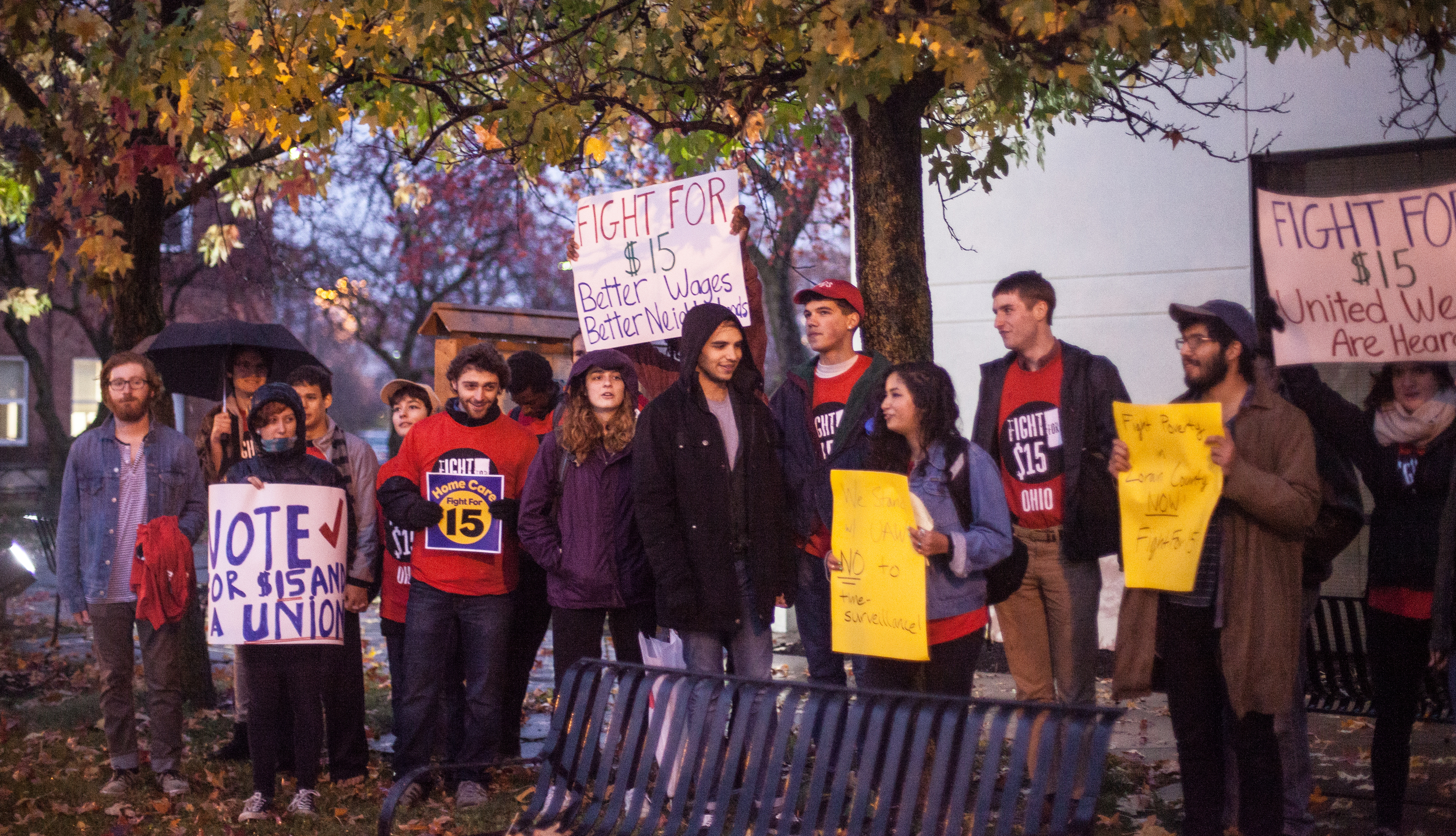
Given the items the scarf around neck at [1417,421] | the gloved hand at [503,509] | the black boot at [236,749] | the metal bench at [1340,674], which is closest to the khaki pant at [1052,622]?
the scarf around neck at [1417,421]

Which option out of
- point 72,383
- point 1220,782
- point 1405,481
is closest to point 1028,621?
point 1220,782

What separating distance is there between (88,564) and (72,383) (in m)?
28.6

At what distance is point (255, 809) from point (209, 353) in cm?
294

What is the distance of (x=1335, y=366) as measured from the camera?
9438 mm

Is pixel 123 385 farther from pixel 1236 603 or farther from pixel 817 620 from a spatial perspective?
pixel 1236 603

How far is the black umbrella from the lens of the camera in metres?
7.39

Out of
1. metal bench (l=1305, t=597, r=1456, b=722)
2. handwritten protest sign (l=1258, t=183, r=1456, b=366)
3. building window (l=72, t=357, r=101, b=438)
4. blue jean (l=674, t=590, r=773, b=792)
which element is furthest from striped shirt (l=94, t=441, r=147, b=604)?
building window (l=72, t=357, r=101, b=438)

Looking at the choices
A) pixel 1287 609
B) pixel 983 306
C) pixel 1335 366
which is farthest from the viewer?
pixel 983 306

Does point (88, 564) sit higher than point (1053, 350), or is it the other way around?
point (1053, 350)

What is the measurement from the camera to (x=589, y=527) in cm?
559

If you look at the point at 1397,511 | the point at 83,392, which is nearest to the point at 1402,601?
the point at 1397,511

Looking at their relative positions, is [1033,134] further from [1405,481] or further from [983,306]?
[1405,481]

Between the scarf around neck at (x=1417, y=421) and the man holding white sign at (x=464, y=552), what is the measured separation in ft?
11.9

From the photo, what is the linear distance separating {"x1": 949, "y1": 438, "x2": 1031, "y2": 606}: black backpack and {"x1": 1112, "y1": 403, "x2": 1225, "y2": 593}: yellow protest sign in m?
0.36
